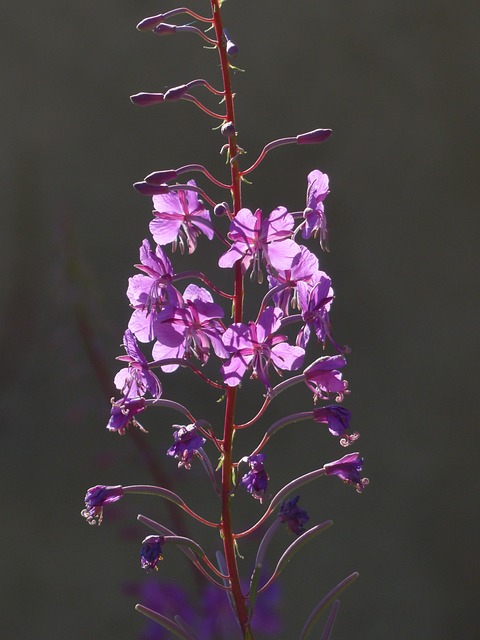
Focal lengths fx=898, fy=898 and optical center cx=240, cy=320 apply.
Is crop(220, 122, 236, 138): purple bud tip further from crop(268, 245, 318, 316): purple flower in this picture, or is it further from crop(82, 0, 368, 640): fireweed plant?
crop(268, 245, 318, 316): purple flower

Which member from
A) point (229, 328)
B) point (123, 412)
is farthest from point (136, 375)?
point (229, 328)

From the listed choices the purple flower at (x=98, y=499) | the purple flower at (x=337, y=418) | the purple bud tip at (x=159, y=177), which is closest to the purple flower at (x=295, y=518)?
the purple flower at (x=337, y=418)

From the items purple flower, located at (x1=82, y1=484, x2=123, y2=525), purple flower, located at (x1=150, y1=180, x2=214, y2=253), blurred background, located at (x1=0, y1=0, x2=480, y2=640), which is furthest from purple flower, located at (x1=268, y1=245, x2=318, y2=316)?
blurred background, located at (x1=0, y1=0, x2=480, y2=640)

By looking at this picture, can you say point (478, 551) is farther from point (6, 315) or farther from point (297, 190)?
point (6, 315)

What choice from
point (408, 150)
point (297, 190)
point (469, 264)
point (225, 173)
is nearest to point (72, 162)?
point (225, 173)

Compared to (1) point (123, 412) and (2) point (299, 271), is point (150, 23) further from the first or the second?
(1) point (123, 412)
